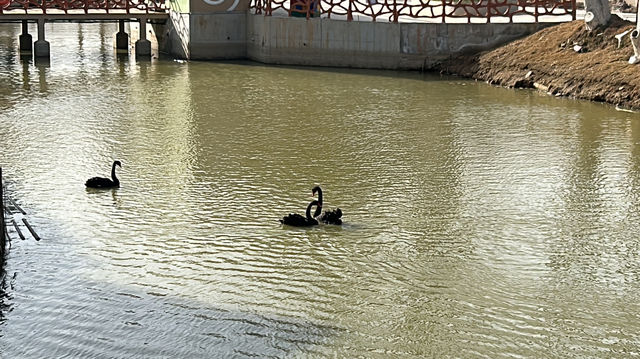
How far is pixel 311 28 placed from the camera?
3788 centimetres

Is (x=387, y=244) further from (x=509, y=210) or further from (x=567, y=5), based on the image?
(x=567, y=5)

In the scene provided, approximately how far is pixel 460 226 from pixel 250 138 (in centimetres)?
832

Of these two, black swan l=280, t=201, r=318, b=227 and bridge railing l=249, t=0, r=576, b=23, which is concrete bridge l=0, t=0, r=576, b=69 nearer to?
bridge railing l=249, t=0, r=576, b=23

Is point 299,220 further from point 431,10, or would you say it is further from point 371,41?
point 431,10

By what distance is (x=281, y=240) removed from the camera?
54.1 feet

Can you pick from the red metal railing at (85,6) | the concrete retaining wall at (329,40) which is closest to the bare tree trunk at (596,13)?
the concrete retaining wall at (329,40)

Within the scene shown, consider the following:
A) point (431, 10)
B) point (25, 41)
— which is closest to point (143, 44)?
point (25, 41)

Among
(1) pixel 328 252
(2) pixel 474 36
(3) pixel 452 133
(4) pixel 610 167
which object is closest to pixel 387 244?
(1) pixel 328 252

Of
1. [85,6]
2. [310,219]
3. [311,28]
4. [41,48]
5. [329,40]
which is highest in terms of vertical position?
[85,6]

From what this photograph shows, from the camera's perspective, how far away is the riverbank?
29.8 m

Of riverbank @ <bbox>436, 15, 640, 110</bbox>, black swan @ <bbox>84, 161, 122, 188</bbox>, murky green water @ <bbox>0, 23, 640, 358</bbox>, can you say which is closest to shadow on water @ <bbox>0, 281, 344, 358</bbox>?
murky green water @ <bbox>0, 23, 640, 358</bbox>

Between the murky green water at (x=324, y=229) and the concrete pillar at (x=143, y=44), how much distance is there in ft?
37.3

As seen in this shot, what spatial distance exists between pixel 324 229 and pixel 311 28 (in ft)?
71.2

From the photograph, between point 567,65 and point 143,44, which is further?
point 143,44
